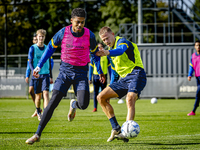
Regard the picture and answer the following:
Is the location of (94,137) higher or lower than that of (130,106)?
lower

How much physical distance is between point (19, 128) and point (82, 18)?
3232 millimetres

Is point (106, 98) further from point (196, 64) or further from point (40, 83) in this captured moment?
point (196, 64)

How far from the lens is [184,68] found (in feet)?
72.9

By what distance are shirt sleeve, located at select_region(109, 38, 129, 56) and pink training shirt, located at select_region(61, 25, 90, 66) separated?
54 cm

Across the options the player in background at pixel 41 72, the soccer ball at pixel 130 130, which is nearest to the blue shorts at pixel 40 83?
the player in background at pixel 41 72

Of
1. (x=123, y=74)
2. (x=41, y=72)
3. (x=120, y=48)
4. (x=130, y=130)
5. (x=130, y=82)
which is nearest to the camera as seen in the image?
(x=130, y=130)

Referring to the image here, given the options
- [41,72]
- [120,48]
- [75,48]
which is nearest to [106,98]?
[120,48]

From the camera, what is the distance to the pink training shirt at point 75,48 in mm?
5859

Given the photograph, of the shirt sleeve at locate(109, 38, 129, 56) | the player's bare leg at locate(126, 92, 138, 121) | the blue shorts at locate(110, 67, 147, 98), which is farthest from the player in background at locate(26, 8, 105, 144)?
the player's bare leg at locate(126, 92, 138, 121)

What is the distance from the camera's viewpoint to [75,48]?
5891 millimetres

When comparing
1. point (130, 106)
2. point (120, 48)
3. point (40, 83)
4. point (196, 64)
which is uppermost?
point (120, 48)

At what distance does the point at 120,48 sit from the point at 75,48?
769 mm

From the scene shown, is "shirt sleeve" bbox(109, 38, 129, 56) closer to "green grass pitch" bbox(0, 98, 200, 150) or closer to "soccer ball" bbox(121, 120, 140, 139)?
"soccer ball" bbox(121, 120, 140, 139)

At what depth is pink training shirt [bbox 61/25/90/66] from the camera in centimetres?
586
